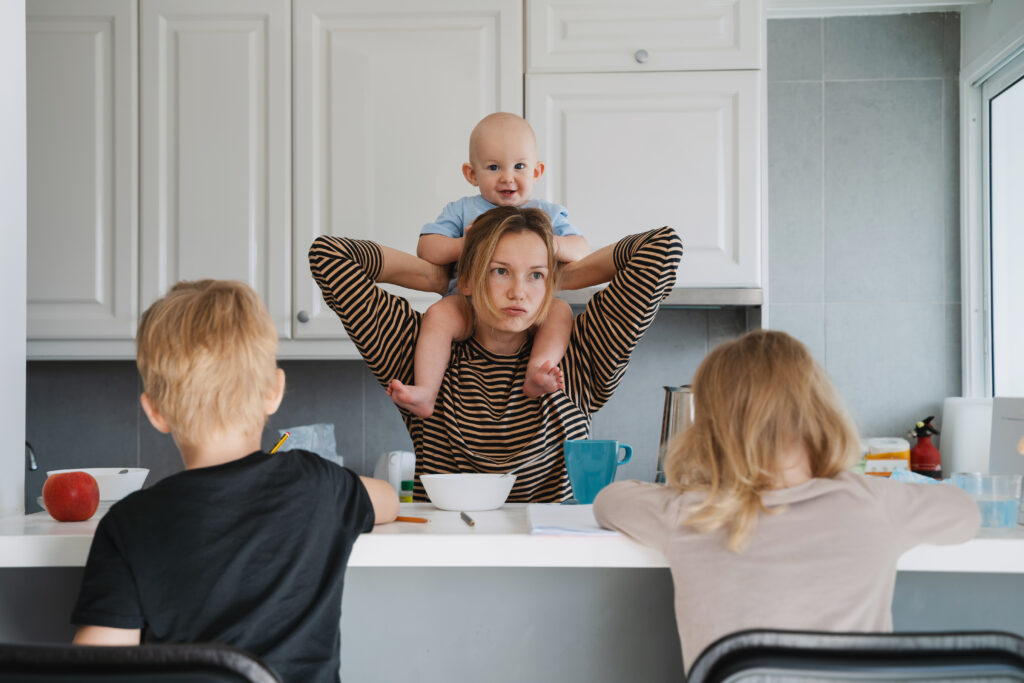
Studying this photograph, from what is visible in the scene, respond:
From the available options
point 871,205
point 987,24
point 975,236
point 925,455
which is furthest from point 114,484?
point 987,24

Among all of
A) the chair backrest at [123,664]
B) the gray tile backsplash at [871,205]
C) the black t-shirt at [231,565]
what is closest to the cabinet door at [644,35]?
the gray tile backsplash at [871,205]

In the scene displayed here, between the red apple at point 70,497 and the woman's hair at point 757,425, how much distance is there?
26.9 inches

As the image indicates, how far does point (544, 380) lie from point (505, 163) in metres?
0.71

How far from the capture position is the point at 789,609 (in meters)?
0.82

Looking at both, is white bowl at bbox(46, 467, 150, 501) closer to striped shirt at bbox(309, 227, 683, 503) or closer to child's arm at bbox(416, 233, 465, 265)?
striped shirt at bbox(309, 227, 683, 503)

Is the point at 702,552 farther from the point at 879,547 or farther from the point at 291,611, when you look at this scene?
the point at 291,611

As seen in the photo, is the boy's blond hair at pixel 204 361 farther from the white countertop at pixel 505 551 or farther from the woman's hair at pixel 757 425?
the woman's hair at pixel 757 425

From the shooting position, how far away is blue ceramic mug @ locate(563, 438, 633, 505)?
114 centimetres

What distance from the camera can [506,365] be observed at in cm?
148

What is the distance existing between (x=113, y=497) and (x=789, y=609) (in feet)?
2.78

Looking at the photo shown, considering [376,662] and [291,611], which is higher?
[291,611]

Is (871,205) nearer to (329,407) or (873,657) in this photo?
(329,407)

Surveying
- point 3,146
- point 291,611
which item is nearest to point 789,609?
point 291,611

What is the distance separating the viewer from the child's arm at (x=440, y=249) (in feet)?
5.55
